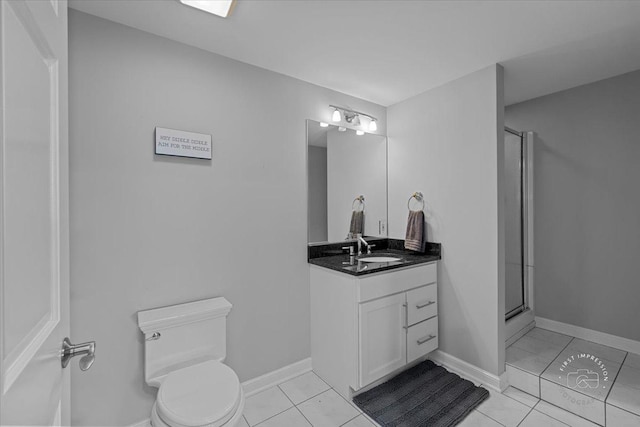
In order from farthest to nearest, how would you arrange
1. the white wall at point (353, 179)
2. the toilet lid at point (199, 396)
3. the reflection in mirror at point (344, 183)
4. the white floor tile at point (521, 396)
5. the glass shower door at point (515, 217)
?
the glass shower door at point (515, 217) < the white wall at point (353, 179) < the reflection in mirror at point (344, 183) < the white floor tile at point (521, 396) < the toilet lid at point (199, 396)

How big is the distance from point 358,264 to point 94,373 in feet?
5.62

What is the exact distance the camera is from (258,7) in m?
1.57

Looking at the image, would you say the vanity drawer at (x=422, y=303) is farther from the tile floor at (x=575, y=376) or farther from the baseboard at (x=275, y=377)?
the baseboard at (x=275, y=377)

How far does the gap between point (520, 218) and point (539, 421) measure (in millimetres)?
1822

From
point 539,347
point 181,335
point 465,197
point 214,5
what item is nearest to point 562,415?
point 539,347

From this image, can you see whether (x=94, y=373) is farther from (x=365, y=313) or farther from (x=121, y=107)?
(x=365, y=313)

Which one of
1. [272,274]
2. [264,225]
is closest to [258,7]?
[264,225]

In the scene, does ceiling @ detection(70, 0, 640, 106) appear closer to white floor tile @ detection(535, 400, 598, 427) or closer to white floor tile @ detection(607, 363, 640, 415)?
white floor tile @ detection(607, 363, 640, 415)

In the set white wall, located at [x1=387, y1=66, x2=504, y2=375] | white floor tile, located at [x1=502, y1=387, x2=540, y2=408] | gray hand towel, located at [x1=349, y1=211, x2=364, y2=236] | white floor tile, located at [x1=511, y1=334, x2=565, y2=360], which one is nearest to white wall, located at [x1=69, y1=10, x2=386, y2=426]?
gray hand towel, located at [x1=349, y1=211, x2=364, y2=236]

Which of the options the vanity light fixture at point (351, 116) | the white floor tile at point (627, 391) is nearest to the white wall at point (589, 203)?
the white floor tile at point (627, 391)

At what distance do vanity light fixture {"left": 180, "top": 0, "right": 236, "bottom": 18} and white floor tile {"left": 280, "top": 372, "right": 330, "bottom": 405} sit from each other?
2.43 metres

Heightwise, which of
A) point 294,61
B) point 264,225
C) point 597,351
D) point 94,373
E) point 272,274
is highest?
point 294,61

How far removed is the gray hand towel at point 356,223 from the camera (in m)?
2.76

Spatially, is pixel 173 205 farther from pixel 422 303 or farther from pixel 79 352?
pixel 422 303
